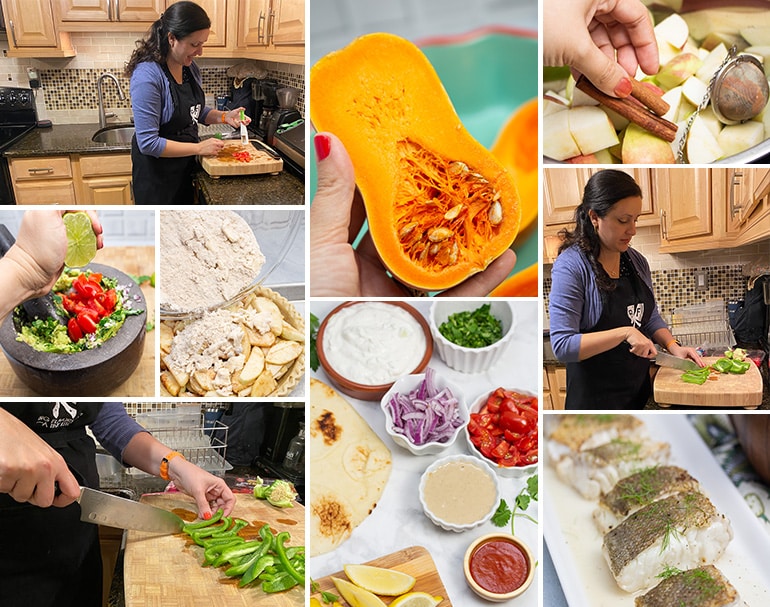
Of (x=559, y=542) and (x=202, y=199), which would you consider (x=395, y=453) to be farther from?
(x=202, y=199)

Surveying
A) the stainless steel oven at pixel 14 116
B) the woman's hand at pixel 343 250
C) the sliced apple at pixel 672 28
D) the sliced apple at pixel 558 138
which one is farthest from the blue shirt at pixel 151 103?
the sliced apple at pixel 672 28

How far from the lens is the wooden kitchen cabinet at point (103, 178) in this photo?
1.41 metres

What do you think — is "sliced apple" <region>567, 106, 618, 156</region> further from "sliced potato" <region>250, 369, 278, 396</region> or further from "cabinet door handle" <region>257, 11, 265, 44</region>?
"sliced potato" <region>250, 369, 278, 396</region>

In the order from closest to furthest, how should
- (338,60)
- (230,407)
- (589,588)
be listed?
(338,60) < (230,407) < (589,588)

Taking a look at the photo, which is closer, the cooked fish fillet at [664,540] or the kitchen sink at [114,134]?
the kitchen sink at [114,134]

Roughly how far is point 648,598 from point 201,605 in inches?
44.0

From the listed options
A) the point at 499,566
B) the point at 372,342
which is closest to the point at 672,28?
the point at 372,342

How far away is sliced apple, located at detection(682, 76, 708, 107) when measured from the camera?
1.53 meters

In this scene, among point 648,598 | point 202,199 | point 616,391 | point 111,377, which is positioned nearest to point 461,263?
point 616,391

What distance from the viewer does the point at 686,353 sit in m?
1.60

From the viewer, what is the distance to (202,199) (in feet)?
4.89

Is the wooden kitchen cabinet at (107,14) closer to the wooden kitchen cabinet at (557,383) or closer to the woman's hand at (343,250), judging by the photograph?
the woman's hand at (343,250)

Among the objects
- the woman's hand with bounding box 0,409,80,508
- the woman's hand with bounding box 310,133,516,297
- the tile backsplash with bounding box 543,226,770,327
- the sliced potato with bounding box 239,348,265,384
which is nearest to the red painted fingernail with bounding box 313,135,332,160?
the woman's hand with bounding box 310,133,516,297

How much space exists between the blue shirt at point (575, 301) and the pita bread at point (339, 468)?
540 mm
